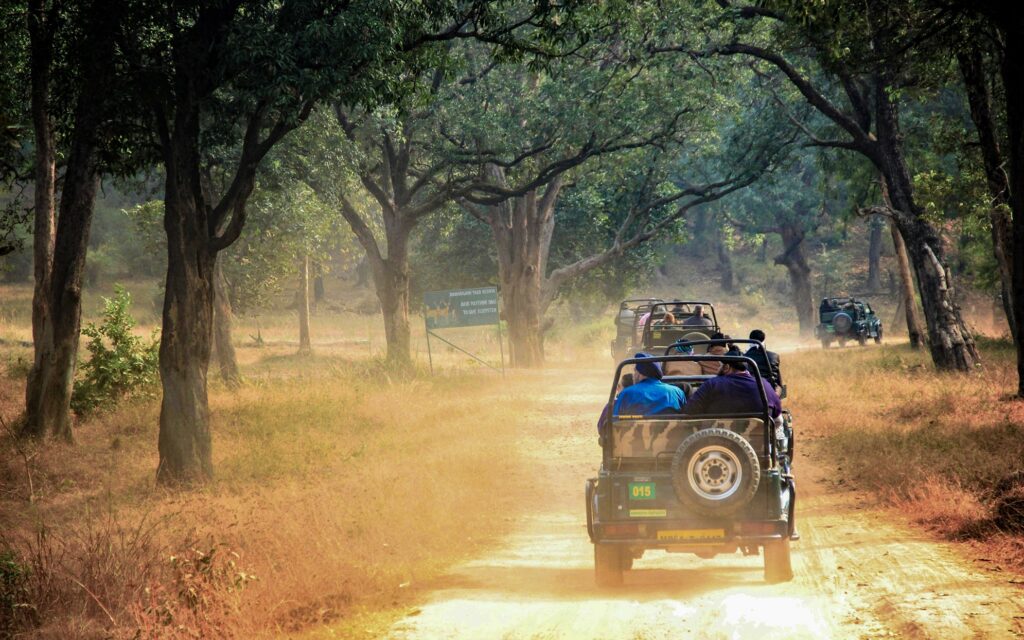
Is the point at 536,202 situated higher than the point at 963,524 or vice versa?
the point at 536,202

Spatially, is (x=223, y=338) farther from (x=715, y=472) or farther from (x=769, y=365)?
(x=715, y=472)

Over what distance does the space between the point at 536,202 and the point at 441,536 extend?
925 inches

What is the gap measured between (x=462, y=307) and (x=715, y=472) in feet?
57.5

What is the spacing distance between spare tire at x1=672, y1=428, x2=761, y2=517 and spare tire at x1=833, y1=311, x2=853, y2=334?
31.8 metres

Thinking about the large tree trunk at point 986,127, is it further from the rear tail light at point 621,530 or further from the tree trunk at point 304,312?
the tree trunk at point 304,312

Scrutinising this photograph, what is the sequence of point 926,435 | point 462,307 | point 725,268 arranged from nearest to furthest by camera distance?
point 926,435
point 462,307
point 725,268

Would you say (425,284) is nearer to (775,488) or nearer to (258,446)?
(258,446)

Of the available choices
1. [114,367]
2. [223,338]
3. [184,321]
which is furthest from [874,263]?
[184,321]

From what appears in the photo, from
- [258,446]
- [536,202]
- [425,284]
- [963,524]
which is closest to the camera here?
[963,524]

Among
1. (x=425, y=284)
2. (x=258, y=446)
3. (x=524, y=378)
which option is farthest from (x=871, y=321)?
(x=258, y=446)

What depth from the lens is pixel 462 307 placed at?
2434 cm

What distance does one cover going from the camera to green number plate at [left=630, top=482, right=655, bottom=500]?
24.2 ft

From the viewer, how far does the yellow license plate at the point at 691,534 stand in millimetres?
7164

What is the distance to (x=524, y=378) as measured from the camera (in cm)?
2661
